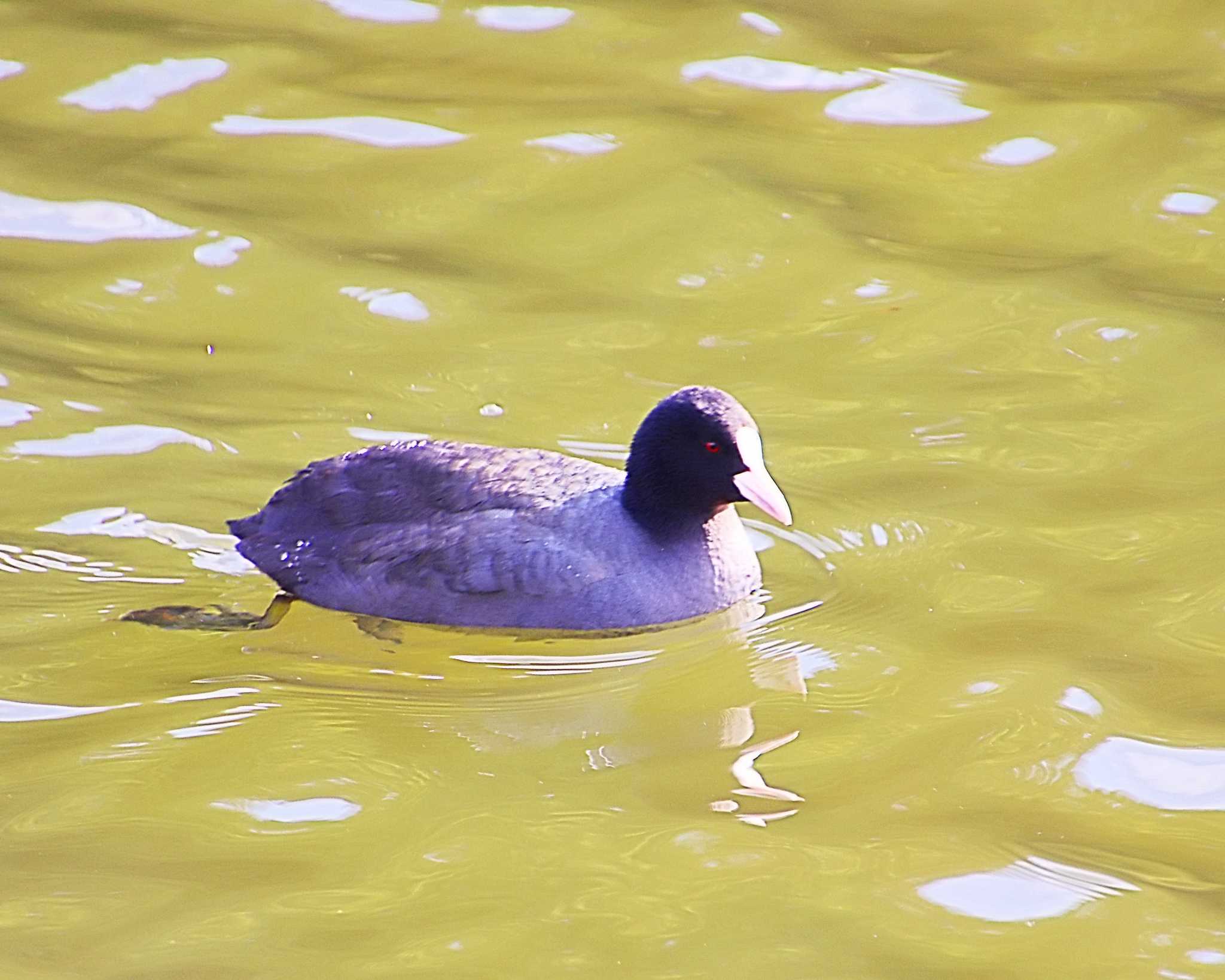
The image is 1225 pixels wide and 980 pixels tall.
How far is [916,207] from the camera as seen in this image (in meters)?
7.87

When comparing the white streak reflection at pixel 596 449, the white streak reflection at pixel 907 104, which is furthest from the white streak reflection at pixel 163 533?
the white streak reflection at pixel 907 104

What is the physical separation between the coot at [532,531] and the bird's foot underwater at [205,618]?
13 centimetres

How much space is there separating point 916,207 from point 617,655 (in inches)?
140

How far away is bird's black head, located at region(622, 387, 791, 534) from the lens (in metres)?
5.18

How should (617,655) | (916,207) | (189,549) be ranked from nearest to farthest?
(617,655)
(189,549)
(916,207)

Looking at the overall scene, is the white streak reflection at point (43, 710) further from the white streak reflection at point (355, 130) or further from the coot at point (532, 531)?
the white streak reflection at point (355, 130)

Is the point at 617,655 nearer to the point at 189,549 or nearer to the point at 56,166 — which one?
the point at 189,549

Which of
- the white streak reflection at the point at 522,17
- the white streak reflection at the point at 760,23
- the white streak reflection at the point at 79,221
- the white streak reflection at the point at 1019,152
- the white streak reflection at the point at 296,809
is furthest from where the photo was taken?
the white streak reflection at the point at 522,17

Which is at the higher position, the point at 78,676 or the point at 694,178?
the point at 694,178

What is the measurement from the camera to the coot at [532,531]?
202 inches

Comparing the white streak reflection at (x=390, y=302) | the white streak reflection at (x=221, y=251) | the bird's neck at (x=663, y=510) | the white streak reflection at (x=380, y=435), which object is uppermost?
A: the white streak reflection at (x=221, y=251)

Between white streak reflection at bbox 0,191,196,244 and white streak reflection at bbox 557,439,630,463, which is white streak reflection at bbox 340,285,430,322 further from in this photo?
white streak reflection at bbox 557,439,630,463

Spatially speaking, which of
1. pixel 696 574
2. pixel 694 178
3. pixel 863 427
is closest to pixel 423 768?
pixel 696 574

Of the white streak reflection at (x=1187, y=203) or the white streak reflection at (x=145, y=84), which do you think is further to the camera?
the white streak reflection at (x=145, y=84)
